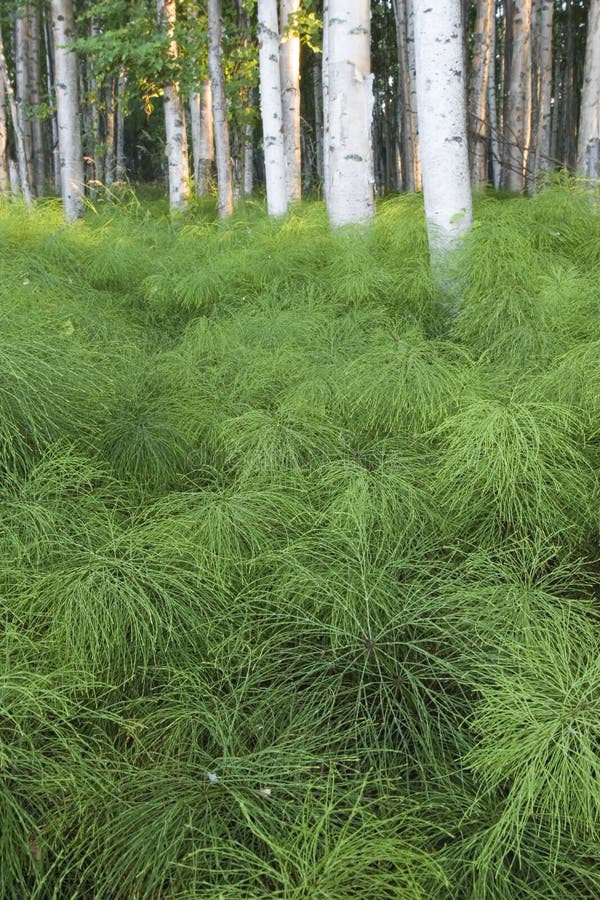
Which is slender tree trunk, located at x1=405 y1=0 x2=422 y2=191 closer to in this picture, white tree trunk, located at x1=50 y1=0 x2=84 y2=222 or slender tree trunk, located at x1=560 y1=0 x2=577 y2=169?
white tree trunk, located at x1=50 y1=0 x2=84 y2=222

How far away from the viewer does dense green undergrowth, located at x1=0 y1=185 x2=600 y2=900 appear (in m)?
1.48

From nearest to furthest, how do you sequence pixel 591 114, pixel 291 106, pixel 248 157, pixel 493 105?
pixel 591 114 → pixel 291 106 → pixel 493 105 → pixel 248 157

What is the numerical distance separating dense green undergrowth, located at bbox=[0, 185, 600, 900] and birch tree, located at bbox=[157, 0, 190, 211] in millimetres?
4824

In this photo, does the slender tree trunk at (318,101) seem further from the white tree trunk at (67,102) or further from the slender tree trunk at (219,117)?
the white tree trunk at (67,102)

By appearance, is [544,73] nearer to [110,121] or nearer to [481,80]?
[481,80]

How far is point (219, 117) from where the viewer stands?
27.5 feet

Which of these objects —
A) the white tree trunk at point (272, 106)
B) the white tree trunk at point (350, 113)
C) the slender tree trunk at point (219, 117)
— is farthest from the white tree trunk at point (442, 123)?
the slender tree trunk at point (219, 117)

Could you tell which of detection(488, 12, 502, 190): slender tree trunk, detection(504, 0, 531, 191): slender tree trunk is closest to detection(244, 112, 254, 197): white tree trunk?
detection(488, 12, 502, 190): slender tree trunk

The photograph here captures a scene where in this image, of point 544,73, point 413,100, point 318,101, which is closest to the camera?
point 413,100

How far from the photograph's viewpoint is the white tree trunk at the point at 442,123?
173 inches

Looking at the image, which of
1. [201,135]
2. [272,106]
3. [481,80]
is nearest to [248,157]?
[201,135]

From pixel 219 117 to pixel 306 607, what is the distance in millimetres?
7677

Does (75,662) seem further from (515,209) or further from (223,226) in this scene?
(223,226)

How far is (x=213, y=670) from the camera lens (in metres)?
1.98
